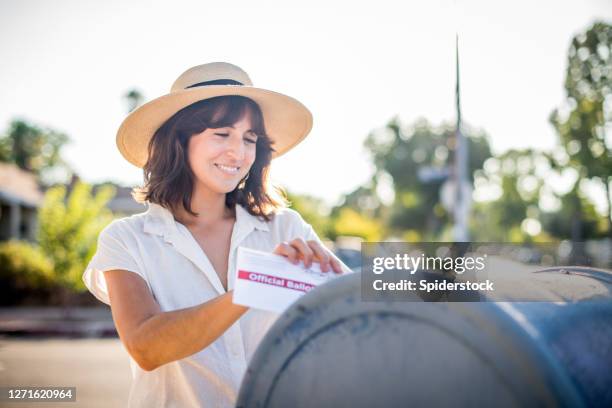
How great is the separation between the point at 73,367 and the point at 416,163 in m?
47.6

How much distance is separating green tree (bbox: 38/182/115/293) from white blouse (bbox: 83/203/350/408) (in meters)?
11.7

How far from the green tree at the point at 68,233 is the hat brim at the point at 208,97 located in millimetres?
11290

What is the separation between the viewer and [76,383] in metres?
6.96

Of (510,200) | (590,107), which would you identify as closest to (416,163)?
(510,200)

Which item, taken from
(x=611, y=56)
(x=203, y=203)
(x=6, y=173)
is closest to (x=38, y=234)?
(x=611, y=56)

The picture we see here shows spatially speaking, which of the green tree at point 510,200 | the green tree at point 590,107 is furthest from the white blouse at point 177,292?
the green tree at point 510,200

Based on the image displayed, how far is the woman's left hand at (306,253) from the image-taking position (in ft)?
4.35

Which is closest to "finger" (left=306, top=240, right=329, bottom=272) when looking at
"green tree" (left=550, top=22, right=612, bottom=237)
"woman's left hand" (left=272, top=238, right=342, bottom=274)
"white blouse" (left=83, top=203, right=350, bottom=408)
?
"woman's left hand" (left=272, top=238, right=342, bottom=274)

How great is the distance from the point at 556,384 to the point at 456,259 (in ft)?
2.01

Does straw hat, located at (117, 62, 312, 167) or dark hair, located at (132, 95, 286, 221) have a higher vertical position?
straw hat, located at (117, 62, 312, 167)

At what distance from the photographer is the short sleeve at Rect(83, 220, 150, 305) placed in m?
1.64

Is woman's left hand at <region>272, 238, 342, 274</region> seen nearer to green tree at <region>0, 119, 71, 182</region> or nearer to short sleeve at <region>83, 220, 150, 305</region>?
short sleeve at <region>83, 220, 150, 305</region>

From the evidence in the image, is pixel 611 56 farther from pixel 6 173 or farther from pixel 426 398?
pixel 6 173

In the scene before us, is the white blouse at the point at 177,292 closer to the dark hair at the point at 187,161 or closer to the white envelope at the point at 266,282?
the dark hair at the point at 187,161
